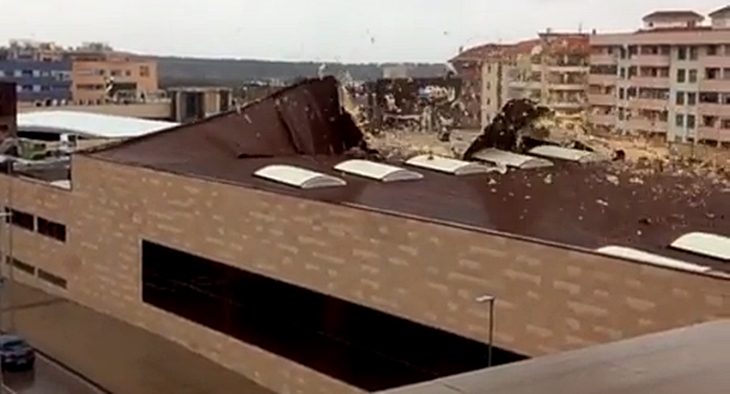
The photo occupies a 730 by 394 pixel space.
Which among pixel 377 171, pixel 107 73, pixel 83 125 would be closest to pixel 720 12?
pixel 377 171

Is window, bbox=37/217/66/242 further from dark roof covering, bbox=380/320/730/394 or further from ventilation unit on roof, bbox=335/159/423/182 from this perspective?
dark roof covering, bbox=380/320/730/394

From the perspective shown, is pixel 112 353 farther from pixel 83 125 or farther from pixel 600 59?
pixel 83 125

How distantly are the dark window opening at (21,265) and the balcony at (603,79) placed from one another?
5.52 metres

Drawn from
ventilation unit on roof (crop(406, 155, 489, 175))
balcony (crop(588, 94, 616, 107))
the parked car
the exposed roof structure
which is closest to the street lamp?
ventilation unit on roof (crop(406, 155, 489, 175))

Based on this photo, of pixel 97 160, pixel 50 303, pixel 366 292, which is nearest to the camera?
pixel 366 292

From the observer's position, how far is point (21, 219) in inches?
403

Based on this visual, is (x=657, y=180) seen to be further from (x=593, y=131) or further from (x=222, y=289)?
(x=222, y=289)

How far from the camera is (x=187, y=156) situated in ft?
29.4

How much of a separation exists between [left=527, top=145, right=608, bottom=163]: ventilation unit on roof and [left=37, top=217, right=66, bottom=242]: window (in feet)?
14.1

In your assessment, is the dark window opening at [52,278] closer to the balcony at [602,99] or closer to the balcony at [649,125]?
the balcony at [602,99]

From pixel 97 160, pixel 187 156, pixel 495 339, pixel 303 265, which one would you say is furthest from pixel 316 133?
pixel 495 339

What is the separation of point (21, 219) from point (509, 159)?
4.90 metres

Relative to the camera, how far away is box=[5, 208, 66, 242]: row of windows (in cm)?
949

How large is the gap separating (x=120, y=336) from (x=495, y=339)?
3906 millimetres
